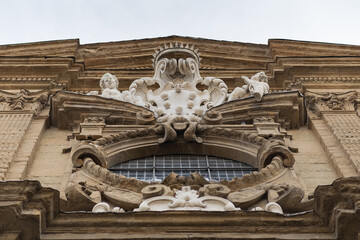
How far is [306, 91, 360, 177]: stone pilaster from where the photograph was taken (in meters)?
14.0

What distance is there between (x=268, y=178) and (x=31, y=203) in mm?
4092

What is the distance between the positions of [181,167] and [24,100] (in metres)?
4.04

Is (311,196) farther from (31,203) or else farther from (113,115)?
(113,115)

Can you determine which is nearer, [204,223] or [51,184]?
[204,223]

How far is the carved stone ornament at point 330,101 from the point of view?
16.8m

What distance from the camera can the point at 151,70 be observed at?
19.5 metres

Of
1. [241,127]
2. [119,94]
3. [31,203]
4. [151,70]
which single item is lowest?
[31,203]

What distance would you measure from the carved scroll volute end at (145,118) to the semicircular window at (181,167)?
99 cm

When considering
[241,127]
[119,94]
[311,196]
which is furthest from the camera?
[119,94]

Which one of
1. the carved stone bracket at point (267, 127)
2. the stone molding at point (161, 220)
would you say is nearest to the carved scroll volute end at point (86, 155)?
the carved stone bracket at point (267, 127)

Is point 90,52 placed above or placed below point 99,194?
above

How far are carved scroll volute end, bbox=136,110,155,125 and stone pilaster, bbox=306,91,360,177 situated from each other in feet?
10.0

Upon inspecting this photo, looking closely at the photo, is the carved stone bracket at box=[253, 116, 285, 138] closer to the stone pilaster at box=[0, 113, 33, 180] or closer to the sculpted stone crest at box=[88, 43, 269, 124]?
the sculpted stone crest at box=[88, 43, 269, 124]

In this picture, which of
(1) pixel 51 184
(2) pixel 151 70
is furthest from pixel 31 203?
(2) pixel 151 70
